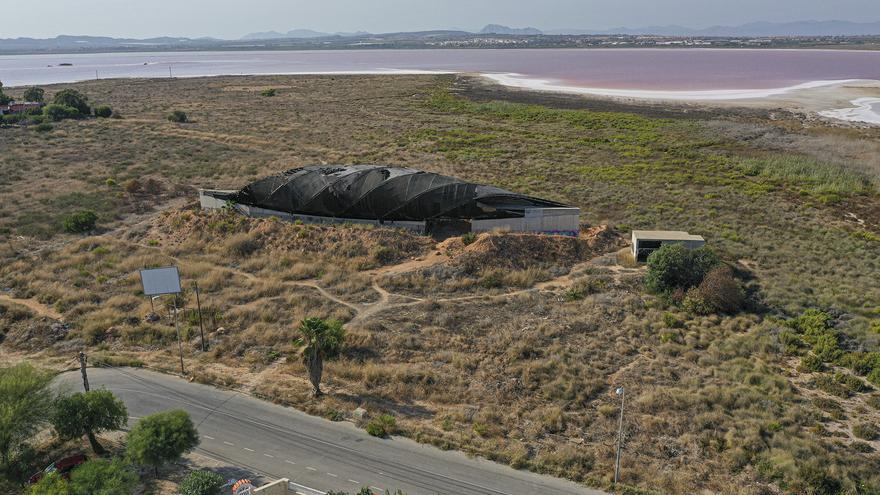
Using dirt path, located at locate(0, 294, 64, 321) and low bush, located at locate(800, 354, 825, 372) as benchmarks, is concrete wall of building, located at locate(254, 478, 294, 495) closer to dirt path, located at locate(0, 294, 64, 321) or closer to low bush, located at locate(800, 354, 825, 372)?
dirt path, located at locate(0, 294, 64, 321)

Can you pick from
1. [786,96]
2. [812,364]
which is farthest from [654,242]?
[786,96]

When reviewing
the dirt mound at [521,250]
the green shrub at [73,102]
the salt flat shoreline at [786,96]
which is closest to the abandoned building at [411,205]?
the dirt mound at [521,250]

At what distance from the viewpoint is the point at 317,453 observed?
63.9 ft

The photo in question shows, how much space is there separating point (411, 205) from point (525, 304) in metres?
12.0

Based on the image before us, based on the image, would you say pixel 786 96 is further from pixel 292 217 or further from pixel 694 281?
pixel 292 217

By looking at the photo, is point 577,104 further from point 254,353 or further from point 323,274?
point 254,353

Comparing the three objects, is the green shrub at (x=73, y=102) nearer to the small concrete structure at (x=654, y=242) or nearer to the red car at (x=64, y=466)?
the red car at (x=64, y=466)

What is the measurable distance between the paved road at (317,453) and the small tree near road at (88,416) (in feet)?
6.86

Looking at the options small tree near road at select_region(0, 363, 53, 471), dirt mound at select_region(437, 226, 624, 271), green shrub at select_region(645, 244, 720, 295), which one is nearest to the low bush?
green shrub at select_region(645, 244, 720, 295)

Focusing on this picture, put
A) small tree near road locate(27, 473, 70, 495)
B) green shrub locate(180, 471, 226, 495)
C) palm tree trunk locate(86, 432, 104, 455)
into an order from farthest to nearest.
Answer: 1. palm tree trunk locate(86, 432, 104, 455)
2. green shrub locate(180, 471, 226, 495)
3. small tree near road locate(27, 473, 70, 495)

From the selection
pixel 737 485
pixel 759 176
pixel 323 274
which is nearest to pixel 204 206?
pixel 323 274

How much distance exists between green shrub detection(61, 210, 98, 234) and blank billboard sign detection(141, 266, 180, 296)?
18965 millimetres

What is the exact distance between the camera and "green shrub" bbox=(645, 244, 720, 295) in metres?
31.2

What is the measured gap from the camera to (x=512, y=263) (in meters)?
34.7
